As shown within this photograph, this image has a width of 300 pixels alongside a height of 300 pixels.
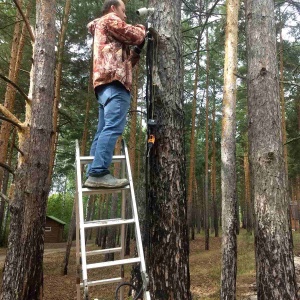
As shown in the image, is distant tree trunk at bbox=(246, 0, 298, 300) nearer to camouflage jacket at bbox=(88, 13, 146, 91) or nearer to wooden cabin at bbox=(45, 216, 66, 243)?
camouflage jacket at bbox=(88, 13, 146, 91)

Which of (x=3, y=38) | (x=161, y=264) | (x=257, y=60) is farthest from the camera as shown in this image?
(x=3, y=38)

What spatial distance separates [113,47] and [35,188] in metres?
3.10

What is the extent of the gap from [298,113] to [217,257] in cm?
1213

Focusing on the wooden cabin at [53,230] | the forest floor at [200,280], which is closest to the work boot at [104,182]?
the forest floor at [200,280]

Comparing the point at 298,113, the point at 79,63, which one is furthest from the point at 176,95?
the point at 298,113

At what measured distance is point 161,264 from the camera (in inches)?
115

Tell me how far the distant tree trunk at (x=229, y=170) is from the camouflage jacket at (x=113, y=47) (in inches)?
167

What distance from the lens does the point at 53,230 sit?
35062 mm

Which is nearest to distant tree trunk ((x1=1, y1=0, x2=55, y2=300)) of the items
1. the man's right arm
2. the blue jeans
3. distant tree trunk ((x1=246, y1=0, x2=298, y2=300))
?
the blue jeans

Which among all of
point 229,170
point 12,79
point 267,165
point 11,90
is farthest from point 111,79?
point 12,79

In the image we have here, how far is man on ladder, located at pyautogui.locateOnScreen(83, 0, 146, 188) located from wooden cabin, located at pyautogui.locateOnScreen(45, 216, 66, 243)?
33871 mm

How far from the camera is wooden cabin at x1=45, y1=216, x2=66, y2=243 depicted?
114 feet

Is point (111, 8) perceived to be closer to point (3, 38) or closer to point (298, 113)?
point (3, 38)

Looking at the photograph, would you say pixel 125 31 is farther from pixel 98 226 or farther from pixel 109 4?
pixel 98 226
